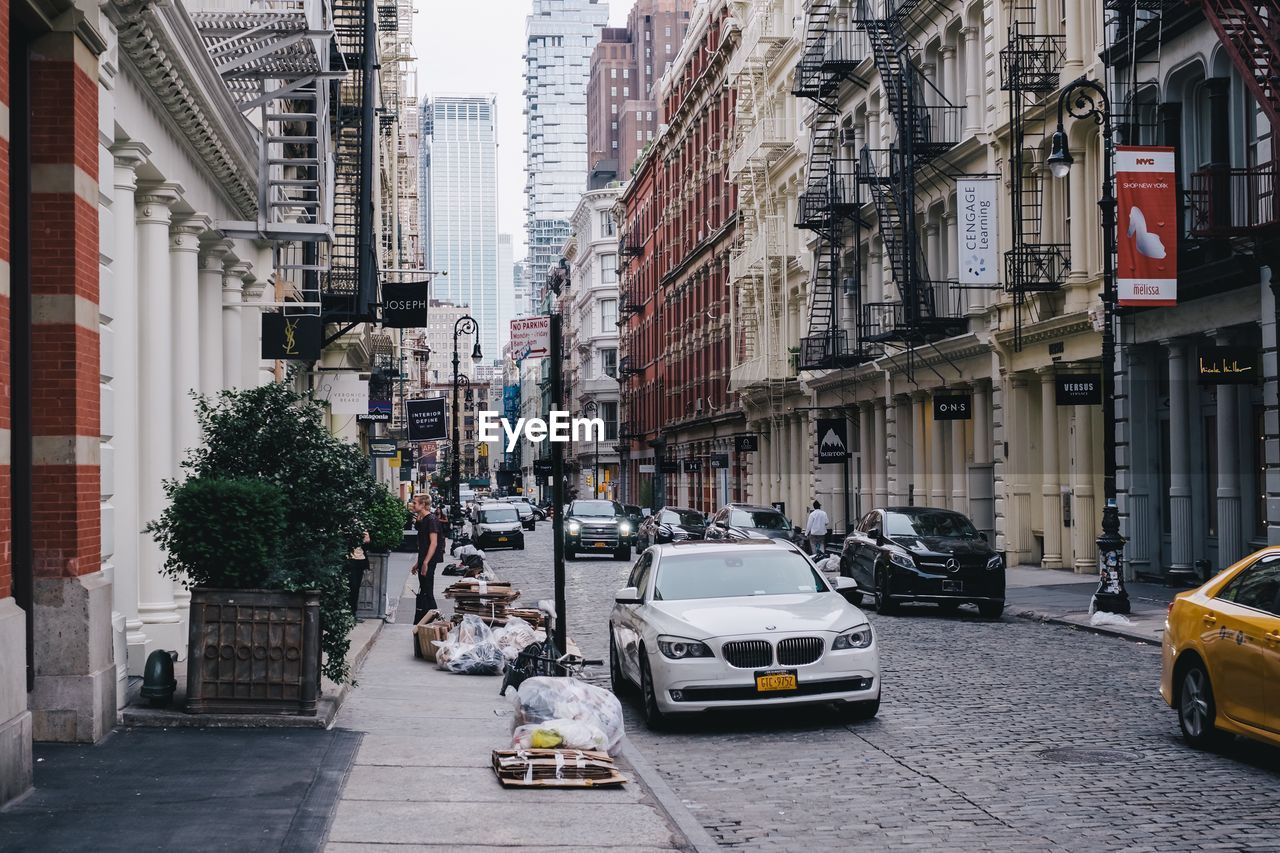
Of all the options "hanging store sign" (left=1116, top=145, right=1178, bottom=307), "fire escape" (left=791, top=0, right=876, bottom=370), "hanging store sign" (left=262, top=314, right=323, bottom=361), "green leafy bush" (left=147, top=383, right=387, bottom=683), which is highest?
"fire escape" (left=791, top=0, right=876, bottom=370)

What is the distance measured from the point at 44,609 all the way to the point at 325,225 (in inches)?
391

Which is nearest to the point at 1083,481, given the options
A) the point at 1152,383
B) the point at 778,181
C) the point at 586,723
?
the point at 1152,383

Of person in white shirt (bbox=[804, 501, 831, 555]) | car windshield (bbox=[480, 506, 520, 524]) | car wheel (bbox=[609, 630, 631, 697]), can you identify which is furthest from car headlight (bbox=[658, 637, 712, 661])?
car windshield (bbox=[480, 506, 520, 524])

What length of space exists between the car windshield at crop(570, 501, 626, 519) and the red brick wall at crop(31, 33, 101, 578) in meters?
35.8

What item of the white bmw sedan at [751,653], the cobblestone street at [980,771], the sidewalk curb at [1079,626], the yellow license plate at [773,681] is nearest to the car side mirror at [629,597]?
the white bmw sedan at [751,653]

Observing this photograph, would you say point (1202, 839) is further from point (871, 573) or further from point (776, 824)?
point (871, 573)

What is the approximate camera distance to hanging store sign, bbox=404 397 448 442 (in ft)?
153

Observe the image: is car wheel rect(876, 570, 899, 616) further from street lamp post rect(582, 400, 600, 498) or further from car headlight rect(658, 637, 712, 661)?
street lamp post rect(582, 400, 600, 498)

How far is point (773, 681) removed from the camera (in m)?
12.3

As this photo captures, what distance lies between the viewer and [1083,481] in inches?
1198

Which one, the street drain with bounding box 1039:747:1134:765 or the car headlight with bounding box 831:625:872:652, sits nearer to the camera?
the street drain with bounding box 1039:747:1134:765

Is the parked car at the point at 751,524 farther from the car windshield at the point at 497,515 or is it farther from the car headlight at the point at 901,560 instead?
the car windshield at the point at 497,515

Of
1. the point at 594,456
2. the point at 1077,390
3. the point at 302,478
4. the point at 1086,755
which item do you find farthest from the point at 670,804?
the point at 594,456

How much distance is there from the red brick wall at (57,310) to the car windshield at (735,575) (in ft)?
17.6
